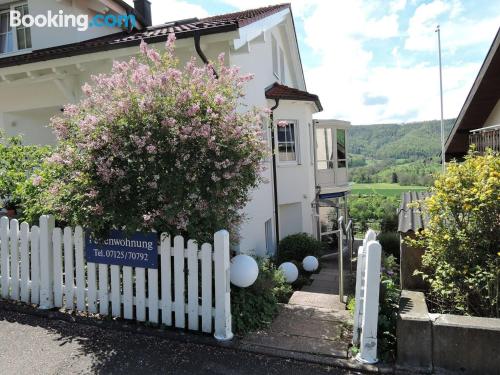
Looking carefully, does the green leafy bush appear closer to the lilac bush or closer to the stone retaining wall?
the stone retaining wall

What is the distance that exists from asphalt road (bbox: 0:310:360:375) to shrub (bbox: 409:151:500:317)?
1.62 m

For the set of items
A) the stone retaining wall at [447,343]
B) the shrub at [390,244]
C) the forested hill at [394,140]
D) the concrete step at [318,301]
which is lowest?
the shrub at [390,244]

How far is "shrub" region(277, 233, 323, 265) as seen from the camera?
11.8m

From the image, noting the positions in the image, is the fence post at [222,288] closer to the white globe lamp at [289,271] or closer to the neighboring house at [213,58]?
the neighboring house at [213,58]

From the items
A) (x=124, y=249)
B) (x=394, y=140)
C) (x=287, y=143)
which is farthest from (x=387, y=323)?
(x=394, y=140)

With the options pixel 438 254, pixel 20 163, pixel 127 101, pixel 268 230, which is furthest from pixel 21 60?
pixel 438 254

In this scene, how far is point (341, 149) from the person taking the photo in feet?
60.9

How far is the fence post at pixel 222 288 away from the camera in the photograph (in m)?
4.06

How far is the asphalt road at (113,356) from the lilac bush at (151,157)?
1221 millimetres

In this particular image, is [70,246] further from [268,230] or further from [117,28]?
[117,28]

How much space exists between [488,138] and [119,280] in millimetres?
8420

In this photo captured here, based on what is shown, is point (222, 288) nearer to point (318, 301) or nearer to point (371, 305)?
point (371, 305)

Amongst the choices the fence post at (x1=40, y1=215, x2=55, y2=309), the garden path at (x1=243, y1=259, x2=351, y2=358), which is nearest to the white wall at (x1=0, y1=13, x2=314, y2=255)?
the garden path at (x1=243, y1=259, x2=351, y2=358)

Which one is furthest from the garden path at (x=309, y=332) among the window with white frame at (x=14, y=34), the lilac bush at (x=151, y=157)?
the window with white frame at (x=14, y=34)
